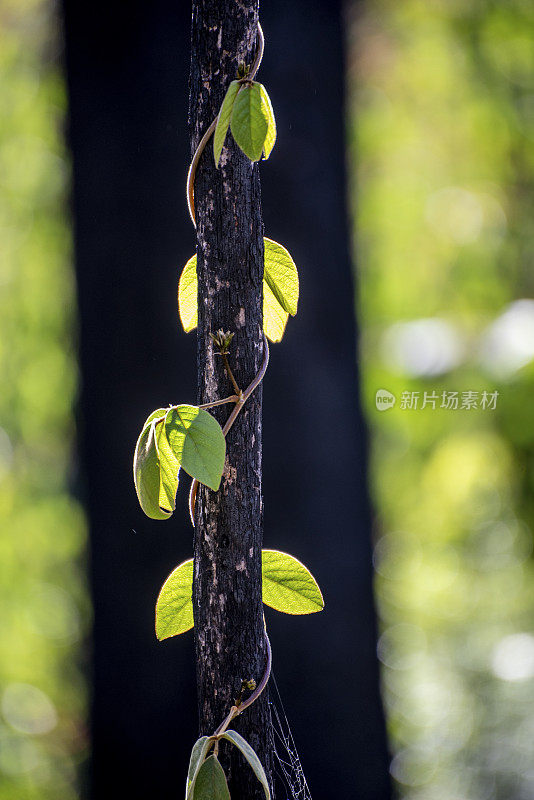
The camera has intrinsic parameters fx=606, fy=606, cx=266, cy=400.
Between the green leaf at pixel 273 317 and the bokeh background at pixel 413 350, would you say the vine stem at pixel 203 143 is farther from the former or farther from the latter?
the bokeh background at pixel 413 350

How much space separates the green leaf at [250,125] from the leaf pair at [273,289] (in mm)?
99

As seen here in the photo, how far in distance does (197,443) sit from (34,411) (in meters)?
1.54

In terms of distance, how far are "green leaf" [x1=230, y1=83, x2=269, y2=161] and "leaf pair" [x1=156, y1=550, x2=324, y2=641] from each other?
10.4 inches

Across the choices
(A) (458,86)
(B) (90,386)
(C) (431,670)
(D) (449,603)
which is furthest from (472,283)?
(B) (90,386)

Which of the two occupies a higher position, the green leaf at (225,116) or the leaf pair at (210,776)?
the green leaf at (225,116)

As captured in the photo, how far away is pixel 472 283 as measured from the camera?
1.78 m

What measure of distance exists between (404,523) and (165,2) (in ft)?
4.72

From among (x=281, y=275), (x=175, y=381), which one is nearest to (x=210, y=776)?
(x=281, y=275)

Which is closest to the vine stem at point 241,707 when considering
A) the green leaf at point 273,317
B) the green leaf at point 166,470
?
the green leaf at point 166,470

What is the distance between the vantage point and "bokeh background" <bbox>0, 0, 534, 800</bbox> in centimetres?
165

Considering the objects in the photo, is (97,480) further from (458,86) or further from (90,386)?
A: (458,86)

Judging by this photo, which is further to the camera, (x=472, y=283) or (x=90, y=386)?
(x=472, y=283)

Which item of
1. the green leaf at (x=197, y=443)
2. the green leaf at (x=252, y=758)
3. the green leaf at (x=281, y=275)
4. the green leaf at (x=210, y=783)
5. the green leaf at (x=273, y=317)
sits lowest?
the green leaf at (x=210, y=783)

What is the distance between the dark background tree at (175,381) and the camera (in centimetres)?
94
